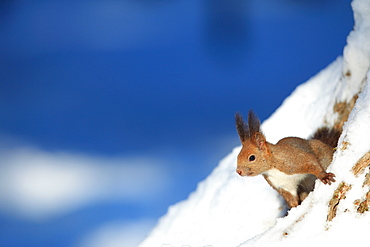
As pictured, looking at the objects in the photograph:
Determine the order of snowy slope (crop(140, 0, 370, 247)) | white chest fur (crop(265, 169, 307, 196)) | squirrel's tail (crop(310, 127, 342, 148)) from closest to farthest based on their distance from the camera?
snowy slope (crop(140, 0, 370, 247))
white chest fur (crop(265, 169, 307, 196))
squirrel's tail (crop(310, 127, 342, 148))

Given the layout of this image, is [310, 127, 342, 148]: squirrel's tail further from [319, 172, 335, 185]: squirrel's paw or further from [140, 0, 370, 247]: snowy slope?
[319, 172, 335, 185]: squirrel's paw

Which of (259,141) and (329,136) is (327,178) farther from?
(329,136)

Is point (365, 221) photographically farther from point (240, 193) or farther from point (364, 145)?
point (240, 193)

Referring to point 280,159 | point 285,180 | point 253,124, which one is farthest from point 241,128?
point 285,180

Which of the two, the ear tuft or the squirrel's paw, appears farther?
the ear tuft

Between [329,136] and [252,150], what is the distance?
3.30 ft

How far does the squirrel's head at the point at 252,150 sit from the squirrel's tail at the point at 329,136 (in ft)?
2.69

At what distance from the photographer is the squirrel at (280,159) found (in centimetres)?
343

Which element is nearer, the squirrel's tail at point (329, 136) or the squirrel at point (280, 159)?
the squirrel at point (280, 159)

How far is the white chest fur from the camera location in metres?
3.53

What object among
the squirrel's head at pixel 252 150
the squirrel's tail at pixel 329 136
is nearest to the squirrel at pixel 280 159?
the squirrel's head at pixel 252 150

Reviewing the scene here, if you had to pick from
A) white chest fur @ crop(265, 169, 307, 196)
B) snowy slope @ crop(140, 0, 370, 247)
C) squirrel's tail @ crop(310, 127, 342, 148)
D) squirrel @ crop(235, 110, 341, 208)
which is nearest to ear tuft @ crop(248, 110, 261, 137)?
squirrel @ crop(235, 110, 341, 208)

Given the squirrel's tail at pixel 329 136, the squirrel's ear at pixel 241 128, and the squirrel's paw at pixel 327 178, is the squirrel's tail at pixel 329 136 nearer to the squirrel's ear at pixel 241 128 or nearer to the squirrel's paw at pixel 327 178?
the squirrel's ear at pixel 241 128

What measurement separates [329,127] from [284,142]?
4.00ft
